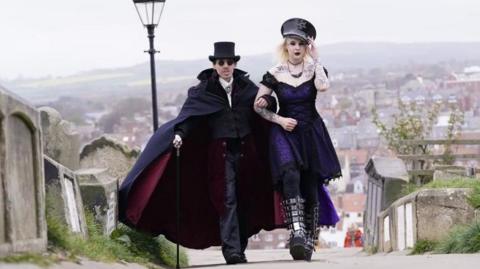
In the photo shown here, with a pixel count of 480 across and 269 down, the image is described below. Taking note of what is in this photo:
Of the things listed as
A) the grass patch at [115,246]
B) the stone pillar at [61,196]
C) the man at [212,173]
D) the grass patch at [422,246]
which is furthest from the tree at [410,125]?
the stone pillar at [61,196]

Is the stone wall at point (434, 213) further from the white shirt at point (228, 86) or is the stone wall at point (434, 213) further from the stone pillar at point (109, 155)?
the white shirt at point (228, 86)

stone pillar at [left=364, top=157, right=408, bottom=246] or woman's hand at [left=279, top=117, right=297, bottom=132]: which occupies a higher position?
woman's hand at [left=279, top=117, right=297, bottom=132]

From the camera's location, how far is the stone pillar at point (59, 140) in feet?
59.4

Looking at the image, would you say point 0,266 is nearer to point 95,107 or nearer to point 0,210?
point 0,210

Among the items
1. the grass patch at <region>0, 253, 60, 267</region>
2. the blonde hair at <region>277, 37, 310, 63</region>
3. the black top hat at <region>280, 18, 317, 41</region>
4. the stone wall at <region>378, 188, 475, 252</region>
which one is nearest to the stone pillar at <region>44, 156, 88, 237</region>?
the grass patch at <region>0, 253, 60, 267</region>

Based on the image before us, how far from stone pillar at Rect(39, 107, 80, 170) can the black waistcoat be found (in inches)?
145

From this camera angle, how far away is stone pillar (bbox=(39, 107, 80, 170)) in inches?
713

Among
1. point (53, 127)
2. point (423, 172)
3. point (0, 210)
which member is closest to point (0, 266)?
point (0, 210)

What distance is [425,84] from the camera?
168625 millimetres

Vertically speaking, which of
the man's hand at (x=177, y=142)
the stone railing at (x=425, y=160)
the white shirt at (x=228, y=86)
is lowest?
the stone railing at (x=425, y=160)

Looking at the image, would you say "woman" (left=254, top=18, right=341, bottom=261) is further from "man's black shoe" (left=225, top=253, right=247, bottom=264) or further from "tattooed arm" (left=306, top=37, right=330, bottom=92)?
"man's black shoe" (left=225, top=253, right=247, bottom=264)

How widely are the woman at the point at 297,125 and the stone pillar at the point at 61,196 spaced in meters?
1.89

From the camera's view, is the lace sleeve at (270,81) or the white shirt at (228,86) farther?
the white shirt at (228,86)

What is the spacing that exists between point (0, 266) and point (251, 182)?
559 cm
